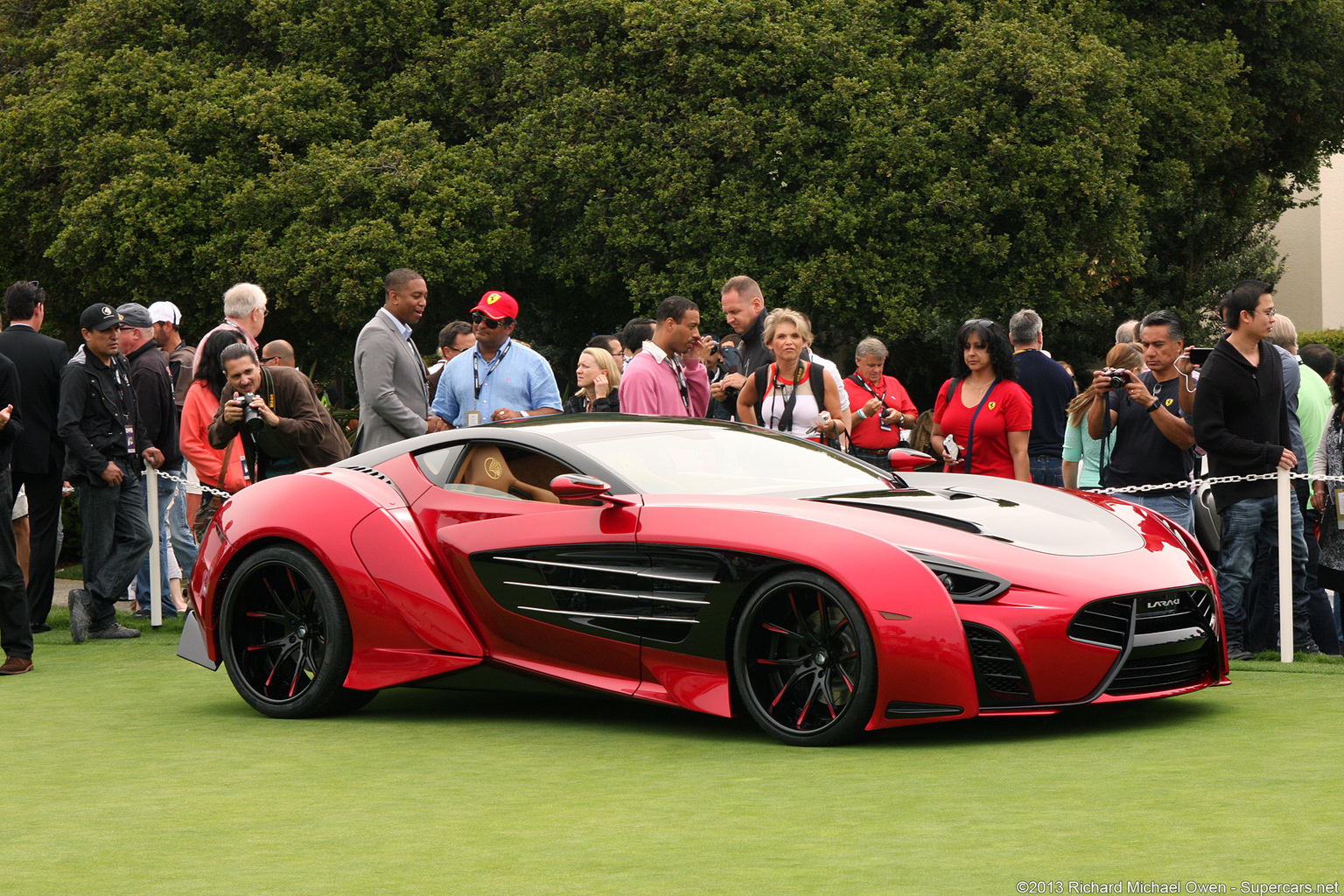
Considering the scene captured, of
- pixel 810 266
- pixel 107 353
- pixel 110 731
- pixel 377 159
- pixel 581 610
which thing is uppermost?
pixel 377 159

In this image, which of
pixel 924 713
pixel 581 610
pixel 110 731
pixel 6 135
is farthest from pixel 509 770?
pixel 6 135

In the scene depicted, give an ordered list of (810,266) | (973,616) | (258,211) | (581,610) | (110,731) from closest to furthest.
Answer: (973,616)
(581,610)
(110,731)
(810,266)
(258,211)

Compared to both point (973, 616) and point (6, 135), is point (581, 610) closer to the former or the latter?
point (973, 616)

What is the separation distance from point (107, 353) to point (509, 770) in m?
6.01

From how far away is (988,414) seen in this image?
930cm

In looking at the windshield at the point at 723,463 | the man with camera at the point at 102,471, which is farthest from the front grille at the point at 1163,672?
the man with camera at the point at 102,471

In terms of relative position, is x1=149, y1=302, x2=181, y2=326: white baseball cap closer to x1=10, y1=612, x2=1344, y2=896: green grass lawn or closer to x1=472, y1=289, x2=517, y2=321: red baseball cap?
x1=472, y1=289, x2=517, y2=321: red baseball cap

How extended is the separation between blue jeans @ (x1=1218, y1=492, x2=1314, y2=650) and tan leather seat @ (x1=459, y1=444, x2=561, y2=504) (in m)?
Answer: 4.14

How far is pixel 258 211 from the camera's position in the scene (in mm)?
31375

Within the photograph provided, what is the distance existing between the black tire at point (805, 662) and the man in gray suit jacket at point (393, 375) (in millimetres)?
4053

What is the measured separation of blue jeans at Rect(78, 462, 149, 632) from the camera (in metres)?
10.8

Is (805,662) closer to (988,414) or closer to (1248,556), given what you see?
(988,414)

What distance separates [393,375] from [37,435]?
8.29ft

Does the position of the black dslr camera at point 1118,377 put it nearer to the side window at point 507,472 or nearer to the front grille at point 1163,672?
the front grille at point 1163,672
